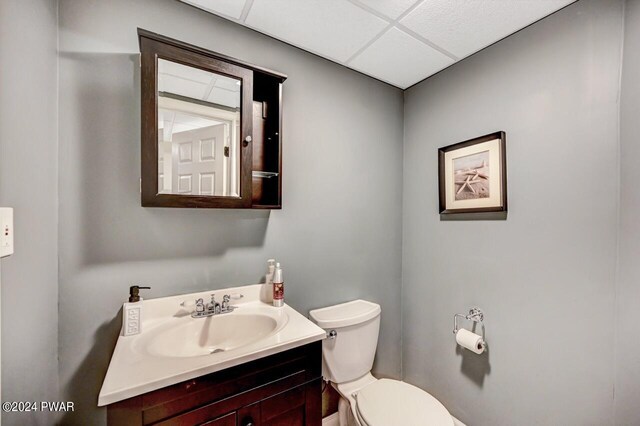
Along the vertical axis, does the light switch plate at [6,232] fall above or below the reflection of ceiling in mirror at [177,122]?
below

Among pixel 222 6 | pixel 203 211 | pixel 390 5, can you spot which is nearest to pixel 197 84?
pixel 222 6

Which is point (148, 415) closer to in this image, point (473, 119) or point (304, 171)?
point (304, 171)

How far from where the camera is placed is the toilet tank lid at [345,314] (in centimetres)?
144

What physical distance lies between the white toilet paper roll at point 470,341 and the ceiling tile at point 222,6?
2029 mm

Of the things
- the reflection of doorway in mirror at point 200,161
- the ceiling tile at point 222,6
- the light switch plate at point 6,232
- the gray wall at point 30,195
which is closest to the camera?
the light switch plate at point 6,232

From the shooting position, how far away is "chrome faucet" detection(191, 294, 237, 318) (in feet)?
3.81

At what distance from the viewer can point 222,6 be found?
4.03 feet

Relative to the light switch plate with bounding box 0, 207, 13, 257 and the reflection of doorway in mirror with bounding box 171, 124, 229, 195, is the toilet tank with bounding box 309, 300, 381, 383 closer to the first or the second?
the reflection of doorway in mirror with bounding box 171, 124, 229, 195

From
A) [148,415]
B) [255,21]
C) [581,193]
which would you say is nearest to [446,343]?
[581,193]

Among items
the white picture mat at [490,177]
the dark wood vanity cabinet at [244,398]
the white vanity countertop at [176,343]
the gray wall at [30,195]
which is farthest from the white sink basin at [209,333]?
the white picture mat at [490,177]

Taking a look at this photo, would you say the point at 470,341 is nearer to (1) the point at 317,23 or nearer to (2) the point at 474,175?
(2) the point at 474,175

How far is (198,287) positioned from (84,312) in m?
0.41

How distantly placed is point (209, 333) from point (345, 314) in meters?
0.76

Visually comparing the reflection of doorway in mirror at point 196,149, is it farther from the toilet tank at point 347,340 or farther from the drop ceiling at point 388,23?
the toilet tank at point 347,340
